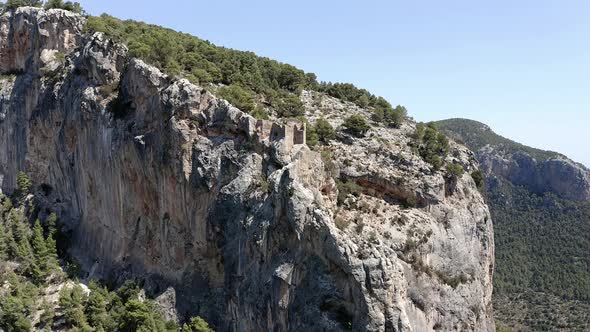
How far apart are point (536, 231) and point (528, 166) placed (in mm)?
40516

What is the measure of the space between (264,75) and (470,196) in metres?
27.6

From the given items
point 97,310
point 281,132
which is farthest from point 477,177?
point 97,310

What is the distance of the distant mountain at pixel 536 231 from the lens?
314 feet

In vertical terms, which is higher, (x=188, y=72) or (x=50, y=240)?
(x=188, y=72)

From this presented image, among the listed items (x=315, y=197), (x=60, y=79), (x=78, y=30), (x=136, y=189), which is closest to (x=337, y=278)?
(x=315, y=197)

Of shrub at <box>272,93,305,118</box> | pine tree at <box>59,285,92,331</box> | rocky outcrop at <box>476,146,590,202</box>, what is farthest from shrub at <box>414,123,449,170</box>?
rocky outcrop at <box>476,146,590,202</box>

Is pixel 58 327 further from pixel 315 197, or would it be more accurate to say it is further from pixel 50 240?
pixel 315 197

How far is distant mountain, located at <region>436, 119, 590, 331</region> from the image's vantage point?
314ft

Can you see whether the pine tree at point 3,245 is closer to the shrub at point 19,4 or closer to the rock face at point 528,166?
the shrub at point 19,4

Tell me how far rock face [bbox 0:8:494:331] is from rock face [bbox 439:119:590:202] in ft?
363

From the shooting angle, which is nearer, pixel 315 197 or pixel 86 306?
pixel 315 197

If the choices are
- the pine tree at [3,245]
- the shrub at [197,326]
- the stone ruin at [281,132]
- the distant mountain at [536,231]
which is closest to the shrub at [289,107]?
the stone ruin at [281,132]

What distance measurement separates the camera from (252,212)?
129ft

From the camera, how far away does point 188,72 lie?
52844mm
